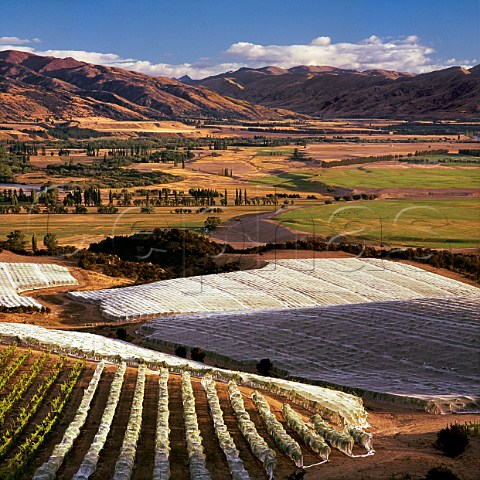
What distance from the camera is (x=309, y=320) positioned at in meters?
49.4

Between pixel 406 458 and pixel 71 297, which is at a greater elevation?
pixel 406 458

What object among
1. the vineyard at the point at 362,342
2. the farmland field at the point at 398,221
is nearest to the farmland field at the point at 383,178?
the farmland field at the point at 398,221

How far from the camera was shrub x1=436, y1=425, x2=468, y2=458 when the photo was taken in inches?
943

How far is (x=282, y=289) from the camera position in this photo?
69.0 meters

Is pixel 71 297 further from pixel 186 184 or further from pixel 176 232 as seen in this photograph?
pixel 186 184

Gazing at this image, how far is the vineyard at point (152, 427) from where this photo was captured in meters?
23.4

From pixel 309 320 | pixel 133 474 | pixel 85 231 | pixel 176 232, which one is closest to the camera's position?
pixel 133 474

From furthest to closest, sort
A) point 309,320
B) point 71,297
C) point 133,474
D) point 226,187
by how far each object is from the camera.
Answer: point 226,187
point 71,297
point 309,320
point 133,474

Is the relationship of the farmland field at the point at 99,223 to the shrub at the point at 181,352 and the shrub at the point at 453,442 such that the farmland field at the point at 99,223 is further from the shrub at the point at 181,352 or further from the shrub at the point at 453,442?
the shrub at the point at 453,442

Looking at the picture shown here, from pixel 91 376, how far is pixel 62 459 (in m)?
11.5

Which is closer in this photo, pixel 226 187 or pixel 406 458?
pixel 406 458

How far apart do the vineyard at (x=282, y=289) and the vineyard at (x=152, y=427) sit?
24063mm

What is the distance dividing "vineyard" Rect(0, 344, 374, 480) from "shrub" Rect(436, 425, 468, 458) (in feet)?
8.20

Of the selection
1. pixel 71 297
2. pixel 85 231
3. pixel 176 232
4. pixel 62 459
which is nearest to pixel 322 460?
pixel 62 459
